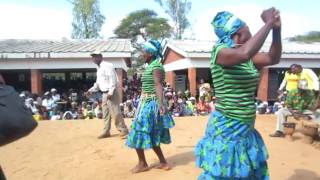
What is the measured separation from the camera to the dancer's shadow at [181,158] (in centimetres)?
600

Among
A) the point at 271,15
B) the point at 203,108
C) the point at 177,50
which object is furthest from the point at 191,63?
the point at 271,15

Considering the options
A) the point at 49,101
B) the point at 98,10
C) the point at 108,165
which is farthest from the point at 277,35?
the point at 98,10

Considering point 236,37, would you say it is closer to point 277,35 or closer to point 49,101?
point 277,35

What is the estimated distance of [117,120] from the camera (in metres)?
7.77

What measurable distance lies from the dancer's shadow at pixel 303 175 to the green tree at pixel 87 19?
1414 inches

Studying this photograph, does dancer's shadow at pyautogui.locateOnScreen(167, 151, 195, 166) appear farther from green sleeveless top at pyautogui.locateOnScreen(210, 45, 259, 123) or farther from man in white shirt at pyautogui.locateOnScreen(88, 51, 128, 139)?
green sleeveless top at pyautogui.locateOnScreen(210, 45, 259, 123)

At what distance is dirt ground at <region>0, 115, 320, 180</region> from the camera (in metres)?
5.53

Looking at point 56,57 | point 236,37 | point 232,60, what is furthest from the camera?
point 56,57

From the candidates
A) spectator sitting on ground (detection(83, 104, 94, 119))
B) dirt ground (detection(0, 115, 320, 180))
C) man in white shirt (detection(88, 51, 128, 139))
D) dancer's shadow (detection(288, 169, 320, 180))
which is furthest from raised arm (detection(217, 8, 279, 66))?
spectator sitting on ground (detection(83, 104, 94, 119))

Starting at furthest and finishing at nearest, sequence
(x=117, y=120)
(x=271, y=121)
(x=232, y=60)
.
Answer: (x=271, y=121) < (x=117, y=120) < (x=232, y=60)

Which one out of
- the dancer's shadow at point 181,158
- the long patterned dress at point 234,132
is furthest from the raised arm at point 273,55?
the dancer's shadow at point 181,158

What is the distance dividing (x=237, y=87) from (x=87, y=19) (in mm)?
38227

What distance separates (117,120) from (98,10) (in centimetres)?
3376

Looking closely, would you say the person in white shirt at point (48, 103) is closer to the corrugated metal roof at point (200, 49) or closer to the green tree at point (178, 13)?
the corrugated metal roof at point (200, 49)
